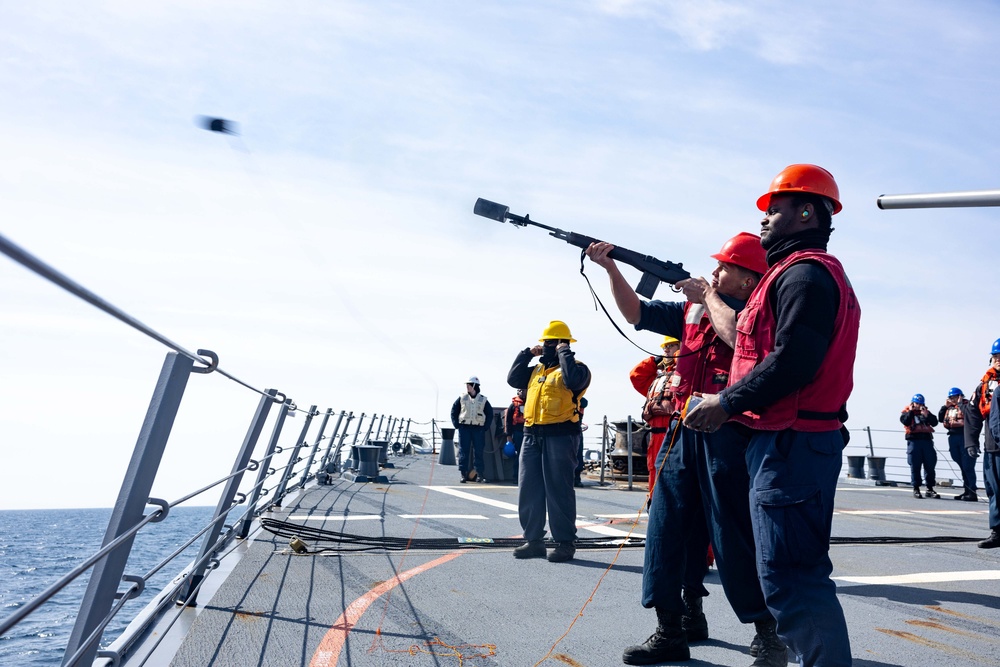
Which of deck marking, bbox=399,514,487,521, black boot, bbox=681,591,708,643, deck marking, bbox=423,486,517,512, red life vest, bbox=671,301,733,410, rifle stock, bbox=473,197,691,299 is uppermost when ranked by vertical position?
rifle stock, bbox=473,197,691,299

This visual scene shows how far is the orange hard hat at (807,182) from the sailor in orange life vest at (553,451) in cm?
398

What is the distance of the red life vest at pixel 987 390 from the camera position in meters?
9.35

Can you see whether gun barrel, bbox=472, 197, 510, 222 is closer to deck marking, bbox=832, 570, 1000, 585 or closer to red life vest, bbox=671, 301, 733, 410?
red life vest, bbox=671, 301, 733, 410

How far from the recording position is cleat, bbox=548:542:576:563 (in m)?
6.98

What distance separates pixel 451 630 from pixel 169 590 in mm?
1517

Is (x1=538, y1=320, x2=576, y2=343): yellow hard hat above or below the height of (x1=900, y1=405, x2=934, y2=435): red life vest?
below

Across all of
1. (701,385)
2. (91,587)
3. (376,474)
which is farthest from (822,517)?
(376,474)

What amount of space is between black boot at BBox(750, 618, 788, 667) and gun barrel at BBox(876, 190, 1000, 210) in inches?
75.0

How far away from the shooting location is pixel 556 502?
7223mm

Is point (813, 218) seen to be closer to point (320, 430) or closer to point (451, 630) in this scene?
point (451, 630)

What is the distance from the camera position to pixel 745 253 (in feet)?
13.7

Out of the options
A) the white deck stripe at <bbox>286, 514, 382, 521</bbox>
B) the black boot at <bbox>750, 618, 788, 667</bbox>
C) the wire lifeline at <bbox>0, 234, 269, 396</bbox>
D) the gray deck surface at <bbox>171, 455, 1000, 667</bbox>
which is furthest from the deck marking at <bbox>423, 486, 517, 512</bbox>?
the wire lifeline at <bbox>0, 234, 269, 396</bbox>

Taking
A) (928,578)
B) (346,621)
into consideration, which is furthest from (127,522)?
(928,578)

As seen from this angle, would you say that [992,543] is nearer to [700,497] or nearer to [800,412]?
[700,497]
